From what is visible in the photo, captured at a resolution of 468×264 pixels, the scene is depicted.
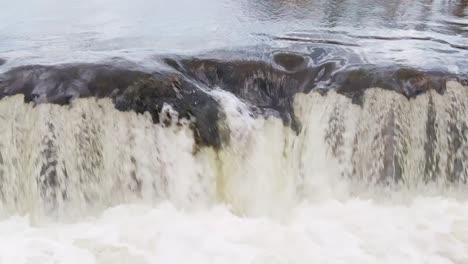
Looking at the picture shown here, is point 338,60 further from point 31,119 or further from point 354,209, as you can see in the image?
point 31,119

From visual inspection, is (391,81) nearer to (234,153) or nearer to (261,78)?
(261,78)

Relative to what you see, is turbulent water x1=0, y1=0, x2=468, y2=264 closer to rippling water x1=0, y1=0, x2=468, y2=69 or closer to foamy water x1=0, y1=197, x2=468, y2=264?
foamy water x1=0, y1=197, x2=468, y2=264

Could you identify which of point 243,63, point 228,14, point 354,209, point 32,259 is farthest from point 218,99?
point 228,14

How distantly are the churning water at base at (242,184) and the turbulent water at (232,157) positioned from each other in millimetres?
12

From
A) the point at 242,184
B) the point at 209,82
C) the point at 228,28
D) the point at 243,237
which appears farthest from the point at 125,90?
the point at 228,28

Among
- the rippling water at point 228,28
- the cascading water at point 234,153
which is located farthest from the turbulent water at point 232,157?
the rippling water at point 228,28

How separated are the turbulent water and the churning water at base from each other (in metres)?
0.01

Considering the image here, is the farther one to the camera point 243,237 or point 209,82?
point 209,82

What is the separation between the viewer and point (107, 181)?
15.1ft

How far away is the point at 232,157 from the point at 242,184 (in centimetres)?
23

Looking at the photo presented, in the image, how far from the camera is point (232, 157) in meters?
4.70

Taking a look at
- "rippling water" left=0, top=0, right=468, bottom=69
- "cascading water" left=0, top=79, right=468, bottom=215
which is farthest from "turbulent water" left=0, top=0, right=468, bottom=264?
"rippling water" left=0, top=0, right=468, bottom=69

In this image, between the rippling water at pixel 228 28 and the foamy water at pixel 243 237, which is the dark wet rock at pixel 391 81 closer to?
the rippling water at pixel 228 28

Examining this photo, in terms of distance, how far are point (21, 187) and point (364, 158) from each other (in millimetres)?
2770
